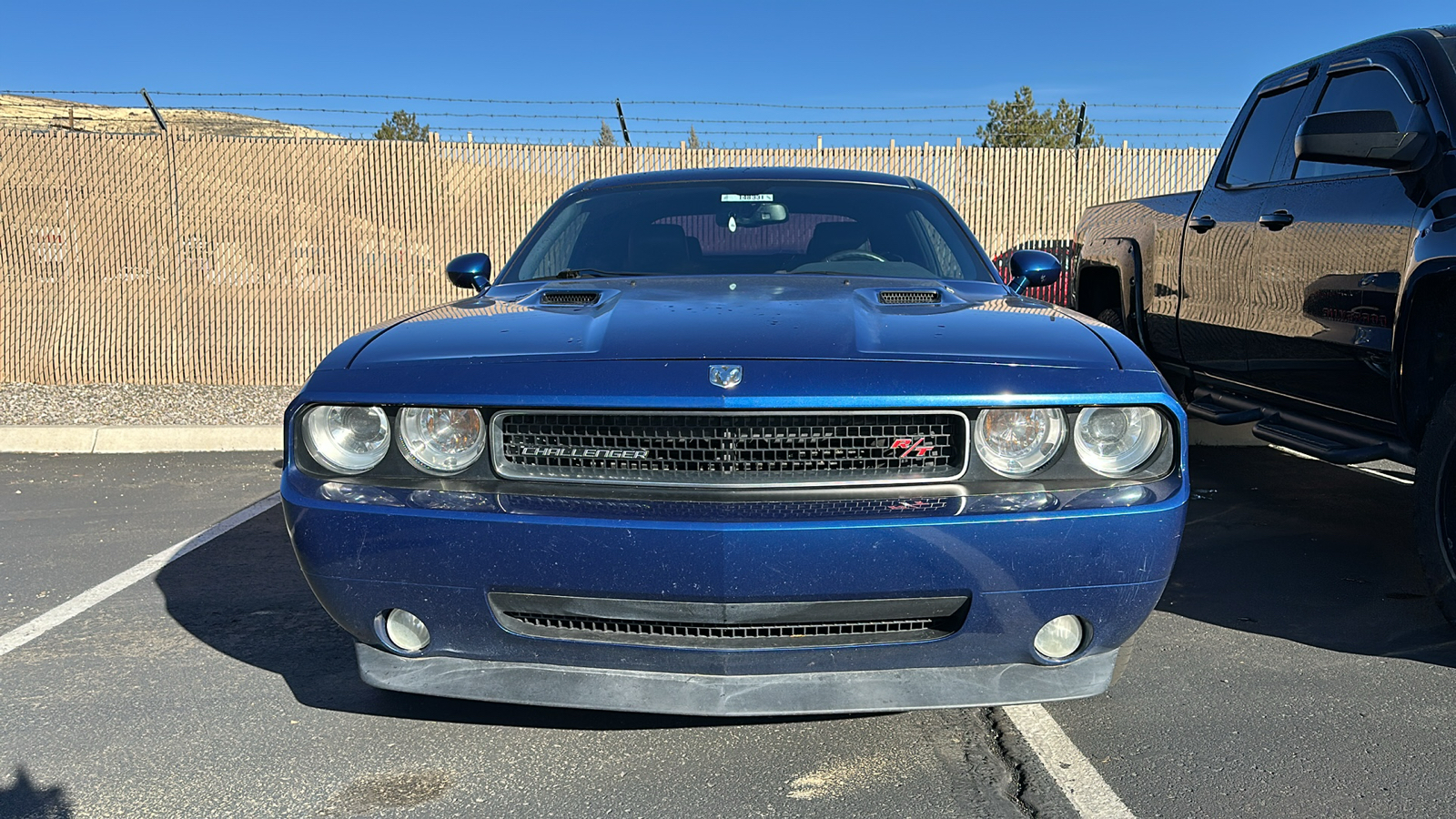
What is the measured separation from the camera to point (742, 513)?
7.67 feet

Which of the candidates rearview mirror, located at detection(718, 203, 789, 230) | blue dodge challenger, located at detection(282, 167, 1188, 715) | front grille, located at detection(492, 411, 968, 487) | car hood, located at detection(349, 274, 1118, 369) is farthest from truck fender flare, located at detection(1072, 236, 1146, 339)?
front grille, located at detection(492, 411, 968, 487)

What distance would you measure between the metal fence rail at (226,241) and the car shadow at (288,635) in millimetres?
6036

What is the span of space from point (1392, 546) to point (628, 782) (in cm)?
374

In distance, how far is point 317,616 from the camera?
3906mm

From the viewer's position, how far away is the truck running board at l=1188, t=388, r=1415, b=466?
12.6ft

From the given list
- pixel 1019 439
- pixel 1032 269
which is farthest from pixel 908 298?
pixel 1032 269

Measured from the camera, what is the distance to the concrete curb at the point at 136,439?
758 cm

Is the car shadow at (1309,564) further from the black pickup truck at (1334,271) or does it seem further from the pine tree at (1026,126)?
the pine tree at (1026,126)

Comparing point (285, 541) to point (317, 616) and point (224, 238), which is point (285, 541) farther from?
point (224, 238)

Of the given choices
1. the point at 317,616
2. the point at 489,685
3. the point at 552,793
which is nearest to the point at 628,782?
the point at 552,793

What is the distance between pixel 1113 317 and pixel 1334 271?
2552 millimetres

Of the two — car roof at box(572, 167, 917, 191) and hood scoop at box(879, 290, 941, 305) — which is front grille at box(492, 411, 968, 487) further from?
car roof at box(572, 167, 917, 191)

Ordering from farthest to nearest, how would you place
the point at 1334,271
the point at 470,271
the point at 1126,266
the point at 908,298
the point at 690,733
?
the point at 1126,266 → the point at 470,271 → the point at 1334,271 → the point at 908,298 → the point at 690,733

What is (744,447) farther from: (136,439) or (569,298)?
(136,439)
